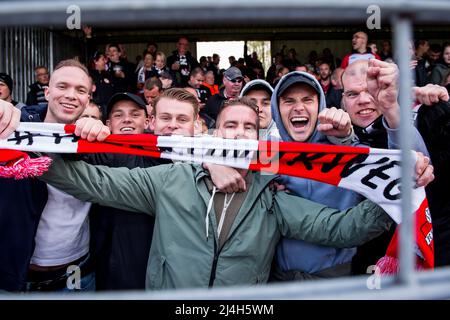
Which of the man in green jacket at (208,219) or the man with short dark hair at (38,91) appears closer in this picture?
the man in green jacket at (208,219)

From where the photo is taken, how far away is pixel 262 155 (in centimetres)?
213

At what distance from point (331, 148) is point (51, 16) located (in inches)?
52.5

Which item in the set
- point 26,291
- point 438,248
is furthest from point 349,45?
point 26,291

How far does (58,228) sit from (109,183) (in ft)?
1.20

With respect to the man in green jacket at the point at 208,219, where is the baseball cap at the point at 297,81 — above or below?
above

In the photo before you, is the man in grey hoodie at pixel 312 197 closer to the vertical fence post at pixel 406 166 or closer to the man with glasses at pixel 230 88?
the vertical fence post at pixel 406 166

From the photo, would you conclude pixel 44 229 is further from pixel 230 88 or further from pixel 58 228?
pixel 230 88

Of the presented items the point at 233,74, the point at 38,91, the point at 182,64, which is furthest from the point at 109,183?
the point at 182,64

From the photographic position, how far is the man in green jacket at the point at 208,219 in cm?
200

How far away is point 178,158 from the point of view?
2150 mm

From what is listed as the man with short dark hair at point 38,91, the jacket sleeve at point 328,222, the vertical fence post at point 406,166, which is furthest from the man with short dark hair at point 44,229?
the man with short dark hair at point 38,91

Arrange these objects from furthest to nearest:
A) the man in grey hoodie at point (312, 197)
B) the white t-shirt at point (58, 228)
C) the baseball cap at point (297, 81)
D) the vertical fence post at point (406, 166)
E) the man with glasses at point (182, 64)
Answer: the man with glasses at point (182, 64) < the baseball cap at point (297, 81) < the white t-shirt at point (58, 228) < the man in grey hoodie at point (312, 197) < the vertical fence post at point (406, 166)

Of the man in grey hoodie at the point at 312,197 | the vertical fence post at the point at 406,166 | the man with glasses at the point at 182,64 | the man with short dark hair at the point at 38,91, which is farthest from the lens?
the man with glasses at the point at 182,64
